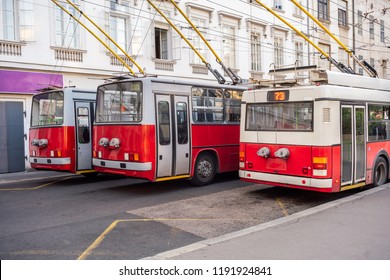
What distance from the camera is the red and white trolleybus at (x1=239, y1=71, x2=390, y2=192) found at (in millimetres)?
9477

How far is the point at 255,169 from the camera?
34.7ft

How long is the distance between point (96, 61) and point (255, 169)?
11193mm

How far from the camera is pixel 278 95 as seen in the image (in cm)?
1028

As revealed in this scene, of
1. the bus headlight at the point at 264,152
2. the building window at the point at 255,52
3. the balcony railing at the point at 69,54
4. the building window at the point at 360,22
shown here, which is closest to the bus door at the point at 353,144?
the bus headlight at the point at 264,152

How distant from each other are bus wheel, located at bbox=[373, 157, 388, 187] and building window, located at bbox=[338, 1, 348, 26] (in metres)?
25.5

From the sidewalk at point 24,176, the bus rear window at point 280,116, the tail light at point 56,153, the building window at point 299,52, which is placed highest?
the building window at point 299,52

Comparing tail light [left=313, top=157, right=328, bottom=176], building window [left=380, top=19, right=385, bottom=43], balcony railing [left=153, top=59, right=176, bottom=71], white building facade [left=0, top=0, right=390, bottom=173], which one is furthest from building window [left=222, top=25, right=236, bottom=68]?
building window [left=380, top=19, right=385, bottom=43]

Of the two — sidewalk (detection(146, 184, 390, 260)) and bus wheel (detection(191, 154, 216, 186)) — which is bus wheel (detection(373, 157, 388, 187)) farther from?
bus wheel (detection(191, 154, 216, 186))

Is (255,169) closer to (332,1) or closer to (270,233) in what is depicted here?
(270,233)

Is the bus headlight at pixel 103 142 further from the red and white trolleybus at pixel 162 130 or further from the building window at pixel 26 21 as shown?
the building window at pixel 26 21

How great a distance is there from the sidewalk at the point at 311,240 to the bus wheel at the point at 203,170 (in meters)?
4.46

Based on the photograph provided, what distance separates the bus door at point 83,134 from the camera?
1337 centimetres

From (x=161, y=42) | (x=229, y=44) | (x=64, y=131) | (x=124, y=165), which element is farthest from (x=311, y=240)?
(x=229, y=44)

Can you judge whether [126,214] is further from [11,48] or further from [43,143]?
[11,48]
